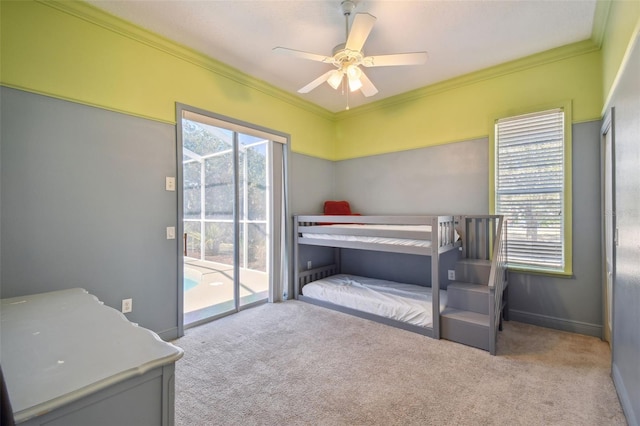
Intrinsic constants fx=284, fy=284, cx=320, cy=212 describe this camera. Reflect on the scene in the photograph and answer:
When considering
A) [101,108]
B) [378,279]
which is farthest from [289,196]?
[101,108]

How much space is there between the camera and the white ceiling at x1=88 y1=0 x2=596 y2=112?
2186 millimetres

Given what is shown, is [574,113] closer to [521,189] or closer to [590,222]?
[521,189]

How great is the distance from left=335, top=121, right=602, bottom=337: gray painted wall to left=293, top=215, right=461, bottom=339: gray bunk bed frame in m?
0.62

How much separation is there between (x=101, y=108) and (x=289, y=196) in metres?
2.18

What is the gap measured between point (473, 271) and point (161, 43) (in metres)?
3.70

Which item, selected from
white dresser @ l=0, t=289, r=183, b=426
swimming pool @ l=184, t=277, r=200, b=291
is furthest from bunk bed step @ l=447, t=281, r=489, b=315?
swimming pool @ l=184, t=277, r=200, b=291

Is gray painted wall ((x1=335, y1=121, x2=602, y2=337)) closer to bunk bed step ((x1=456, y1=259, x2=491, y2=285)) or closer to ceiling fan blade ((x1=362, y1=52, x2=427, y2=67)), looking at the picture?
bunk bed step ((x1=456, y1=259, x2=491, y2=285))

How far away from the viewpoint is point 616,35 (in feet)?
6.54

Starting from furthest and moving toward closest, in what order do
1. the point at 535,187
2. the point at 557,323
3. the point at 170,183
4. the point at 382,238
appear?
the point at 382,238, the point at 535,187, the point at 557,323, the point at 170,183

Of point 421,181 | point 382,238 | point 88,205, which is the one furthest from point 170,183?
point 421,181

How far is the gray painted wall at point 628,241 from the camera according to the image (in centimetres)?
144

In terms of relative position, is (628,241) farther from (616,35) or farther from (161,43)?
(161,43)

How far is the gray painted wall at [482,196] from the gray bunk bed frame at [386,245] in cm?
62

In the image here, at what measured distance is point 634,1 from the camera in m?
1.55
